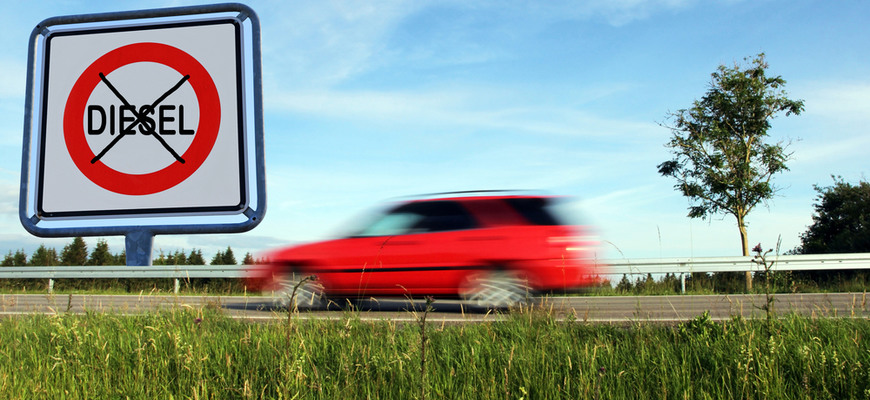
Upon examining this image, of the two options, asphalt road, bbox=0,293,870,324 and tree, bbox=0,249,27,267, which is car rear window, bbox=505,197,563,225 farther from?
tree, bbox=0,249,27,267

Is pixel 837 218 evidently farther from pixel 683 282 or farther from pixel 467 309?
pixel 467 309

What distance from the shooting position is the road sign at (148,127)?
242cm

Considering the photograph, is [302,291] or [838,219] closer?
[302,291]

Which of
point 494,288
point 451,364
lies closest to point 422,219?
point 494,288

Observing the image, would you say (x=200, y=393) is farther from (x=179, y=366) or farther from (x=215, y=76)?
(x=215, y=76)

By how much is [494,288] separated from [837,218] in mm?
31359

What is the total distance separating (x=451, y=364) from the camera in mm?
3549

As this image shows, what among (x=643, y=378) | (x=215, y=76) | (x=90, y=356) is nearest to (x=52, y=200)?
(x=215, y=76)

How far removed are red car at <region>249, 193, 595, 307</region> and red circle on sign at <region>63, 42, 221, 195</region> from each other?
5.12 meters

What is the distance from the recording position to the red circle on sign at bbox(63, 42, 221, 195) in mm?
2432

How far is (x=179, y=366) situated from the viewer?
3.47m

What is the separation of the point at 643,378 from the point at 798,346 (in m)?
1.18

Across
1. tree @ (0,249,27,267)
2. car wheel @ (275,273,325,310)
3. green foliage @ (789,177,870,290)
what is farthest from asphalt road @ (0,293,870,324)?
green foliage @ (789,177,870,290)

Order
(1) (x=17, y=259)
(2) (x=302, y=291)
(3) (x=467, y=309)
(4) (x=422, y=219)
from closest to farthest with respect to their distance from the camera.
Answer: (4) (x=422, y=219) → (2) (x=302, y=291) → (3) (x=467, y=309) → (1) (x=17, y=259)
